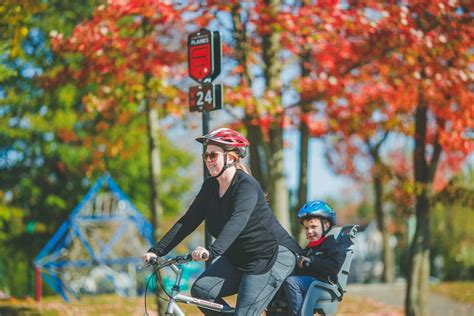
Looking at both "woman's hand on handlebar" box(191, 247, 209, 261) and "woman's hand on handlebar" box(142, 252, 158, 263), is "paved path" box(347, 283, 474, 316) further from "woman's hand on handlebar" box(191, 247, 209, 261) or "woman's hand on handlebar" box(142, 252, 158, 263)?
"woman's hand on handlebar" box(191, 247, 209, 261)

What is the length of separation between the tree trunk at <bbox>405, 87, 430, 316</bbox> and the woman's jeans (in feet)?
21.5

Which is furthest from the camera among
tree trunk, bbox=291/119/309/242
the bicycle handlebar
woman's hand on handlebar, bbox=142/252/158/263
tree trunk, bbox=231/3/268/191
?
tree trunk, bbox=291/119/309/242

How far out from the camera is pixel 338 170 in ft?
90.9

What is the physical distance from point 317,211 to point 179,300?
135 centimetres

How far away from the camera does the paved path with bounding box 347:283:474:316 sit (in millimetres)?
14415

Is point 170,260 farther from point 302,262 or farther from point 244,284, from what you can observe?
point 302,262

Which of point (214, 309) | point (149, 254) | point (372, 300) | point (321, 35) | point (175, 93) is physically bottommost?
point (372, 300)

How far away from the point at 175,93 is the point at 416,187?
12.5 ft

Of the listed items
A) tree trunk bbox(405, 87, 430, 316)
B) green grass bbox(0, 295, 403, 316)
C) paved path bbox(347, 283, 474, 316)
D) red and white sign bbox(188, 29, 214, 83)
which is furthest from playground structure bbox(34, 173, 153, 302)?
red and white sign bbox(188, 29, 214, 83)

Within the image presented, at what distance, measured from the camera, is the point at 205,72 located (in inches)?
299

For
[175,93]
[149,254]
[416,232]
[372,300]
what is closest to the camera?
[149,254]

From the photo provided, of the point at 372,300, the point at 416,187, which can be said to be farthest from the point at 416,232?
the point at 372,300

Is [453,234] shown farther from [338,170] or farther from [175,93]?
[175,93]

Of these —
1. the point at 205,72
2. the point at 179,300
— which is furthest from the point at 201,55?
the point at 179,300
